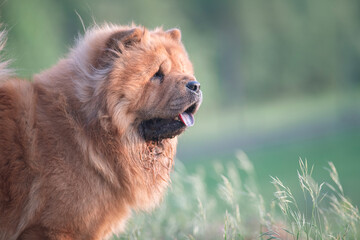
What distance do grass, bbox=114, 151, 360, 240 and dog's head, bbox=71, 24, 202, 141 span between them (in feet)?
2.25

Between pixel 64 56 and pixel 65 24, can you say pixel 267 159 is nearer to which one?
pixel 65 24

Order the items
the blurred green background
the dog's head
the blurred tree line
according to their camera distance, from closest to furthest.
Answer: the dog's head → the blurred green background → the blurred tree line

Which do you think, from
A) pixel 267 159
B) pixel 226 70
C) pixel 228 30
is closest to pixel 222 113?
pixel 226 70

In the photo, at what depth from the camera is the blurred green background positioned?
50.6 feet

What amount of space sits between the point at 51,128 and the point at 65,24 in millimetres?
13641

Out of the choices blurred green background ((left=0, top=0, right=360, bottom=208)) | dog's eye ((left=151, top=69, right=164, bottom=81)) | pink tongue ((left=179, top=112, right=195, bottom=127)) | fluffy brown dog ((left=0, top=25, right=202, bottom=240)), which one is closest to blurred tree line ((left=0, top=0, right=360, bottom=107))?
blurred green background ((left=0, top=0, right=360, bottom=208))

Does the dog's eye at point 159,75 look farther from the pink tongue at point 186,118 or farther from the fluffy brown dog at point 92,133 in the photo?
the pink tongue at point 186,118

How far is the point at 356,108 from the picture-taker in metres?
22.3

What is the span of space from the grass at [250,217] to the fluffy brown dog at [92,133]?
57cm

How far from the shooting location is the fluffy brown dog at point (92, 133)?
332 cm

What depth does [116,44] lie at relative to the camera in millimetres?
3652

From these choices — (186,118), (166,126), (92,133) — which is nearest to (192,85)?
(186,118)

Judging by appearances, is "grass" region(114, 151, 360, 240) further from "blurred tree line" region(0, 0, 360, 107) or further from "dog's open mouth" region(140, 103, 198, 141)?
"blurred tree line" region(0, 0, 360, 107)

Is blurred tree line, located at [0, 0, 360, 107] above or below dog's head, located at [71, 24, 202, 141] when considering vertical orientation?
above
